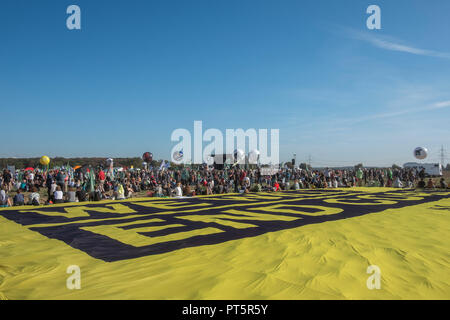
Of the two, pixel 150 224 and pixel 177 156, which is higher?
pixel 177 156

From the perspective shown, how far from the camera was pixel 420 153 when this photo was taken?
25.6m

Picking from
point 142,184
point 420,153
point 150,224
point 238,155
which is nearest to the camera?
point 150,224

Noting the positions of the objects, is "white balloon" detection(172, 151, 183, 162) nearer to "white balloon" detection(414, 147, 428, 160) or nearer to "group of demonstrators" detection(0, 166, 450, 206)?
"group of demonstrators" detection(0, 166, 450, 206)

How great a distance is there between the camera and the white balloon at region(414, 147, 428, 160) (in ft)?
82.8

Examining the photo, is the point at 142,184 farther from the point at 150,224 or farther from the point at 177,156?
the point at 150,224

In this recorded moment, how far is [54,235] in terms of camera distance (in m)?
4.99

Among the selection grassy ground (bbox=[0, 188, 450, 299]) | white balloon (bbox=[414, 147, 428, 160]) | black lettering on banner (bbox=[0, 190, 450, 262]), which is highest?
white balloon (bbox=[414, 147, 428, 160])

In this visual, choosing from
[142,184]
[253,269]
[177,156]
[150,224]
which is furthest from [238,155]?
[253,269]

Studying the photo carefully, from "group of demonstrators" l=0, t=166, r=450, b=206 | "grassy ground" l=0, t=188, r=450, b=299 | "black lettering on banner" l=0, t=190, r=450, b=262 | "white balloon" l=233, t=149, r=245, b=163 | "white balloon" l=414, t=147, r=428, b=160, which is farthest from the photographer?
"white balloon" l=233, t=149, r=245, b=163

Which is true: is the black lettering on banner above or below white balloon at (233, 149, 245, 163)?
below

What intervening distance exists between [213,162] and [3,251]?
36739mm

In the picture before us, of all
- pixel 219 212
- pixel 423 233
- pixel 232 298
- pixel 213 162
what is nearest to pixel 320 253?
pixel 232 298

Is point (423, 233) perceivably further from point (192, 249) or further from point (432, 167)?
point (432, 167)

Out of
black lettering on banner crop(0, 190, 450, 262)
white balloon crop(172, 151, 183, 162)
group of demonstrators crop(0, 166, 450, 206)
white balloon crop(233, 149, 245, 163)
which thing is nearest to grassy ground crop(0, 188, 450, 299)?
black lettering on banner crop(0, 190, 450, 262)
